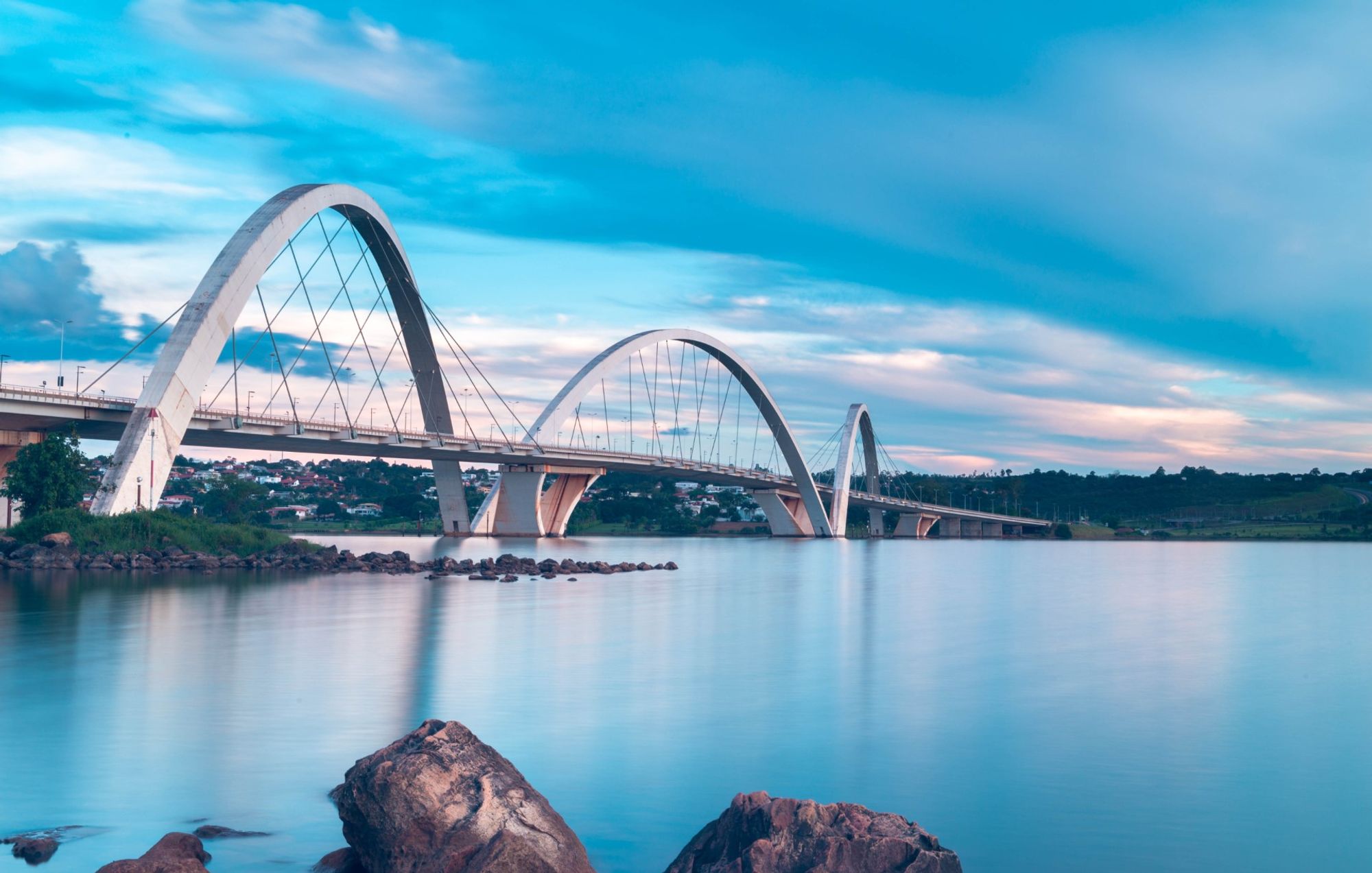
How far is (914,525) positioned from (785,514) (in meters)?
26.9

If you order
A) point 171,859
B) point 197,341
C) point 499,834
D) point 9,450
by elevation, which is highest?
point 197,341

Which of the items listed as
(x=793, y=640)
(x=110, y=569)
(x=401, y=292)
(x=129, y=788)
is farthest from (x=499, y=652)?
(x=401, y=292)

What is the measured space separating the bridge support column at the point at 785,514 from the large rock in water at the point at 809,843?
81827mm

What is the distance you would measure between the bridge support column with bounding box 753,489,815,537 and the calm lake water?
62914mm

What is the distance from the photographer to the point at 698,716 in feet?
37.7

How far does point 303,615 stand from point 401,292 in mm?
36297

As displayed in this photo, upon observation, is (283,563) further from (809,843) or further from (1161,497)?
(1161,497)

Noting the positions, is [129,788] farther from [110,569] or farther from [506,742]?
[110,569]

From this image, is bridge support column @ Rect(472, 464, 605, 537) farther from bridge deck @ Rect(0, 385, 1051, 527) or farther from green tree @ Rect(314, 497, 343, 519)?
green tree @ Rect(314, 497, 343, 519)

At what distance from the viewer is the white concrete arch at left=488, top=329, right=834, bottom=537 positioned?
63688 millimetres

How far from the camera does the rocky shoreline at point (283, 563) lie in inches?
1202

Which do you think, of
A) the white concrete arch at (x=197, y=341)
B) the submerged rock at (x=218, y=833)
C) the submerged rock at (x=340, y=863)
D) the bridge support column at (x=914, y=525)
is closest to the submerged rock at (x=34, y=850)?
the submerged rock at (x=218, y=833)

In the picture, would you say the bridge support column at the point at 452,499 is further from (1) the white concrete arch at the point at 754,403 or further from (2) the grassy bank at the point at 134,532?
(2) the grassy bank at the point at 134,532

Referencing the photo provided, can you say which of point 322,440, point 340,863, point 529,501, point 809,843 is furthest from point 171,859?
point 529,501
